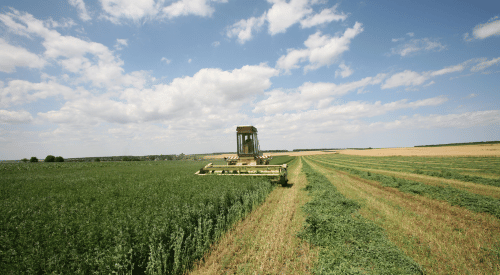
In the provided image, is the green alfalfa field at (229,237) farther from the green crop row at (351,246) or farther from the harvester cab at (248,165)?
the harvester cab at (248,165)

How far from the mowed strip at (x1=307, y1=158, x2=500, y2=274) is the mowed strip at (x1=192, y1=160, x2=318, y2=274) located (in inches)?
96.2

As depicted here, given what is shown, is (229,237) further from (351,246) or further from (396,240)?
(396,240)

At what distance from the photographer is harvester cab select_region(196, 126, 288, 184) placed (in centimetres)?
1154

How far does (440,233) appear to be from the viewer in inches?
203

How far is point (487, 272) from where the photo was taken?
356cm

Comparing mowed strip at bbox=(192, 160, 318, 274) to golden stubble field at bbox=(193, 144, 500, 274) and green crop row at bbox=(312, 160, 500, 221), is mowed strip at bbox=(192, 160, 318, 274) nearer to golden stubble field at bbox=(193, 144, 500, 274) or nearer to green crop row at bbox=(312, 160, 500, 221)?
golden stubble field at bbox=(193, 144, 500, 274)

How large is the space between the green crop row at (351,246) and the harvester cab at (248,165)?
5019mm

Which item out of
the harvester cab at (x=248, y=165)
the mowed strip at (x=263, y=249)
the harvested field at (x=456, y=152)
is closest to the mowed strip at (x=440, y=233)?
the mowed strip at (x=263, y=249)

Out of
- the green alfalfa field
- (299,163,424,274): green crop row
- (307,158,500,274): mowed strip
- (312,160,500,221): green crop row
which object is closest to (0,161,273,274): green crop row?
the green alfalfa field

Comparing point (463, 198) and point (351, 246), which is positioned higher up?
point (351, 246)

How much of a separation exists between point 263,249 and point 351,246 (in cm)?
210

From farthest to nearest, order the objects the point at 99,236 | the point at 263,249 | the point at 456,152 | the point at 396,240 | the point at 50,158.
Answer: the point at 456,152
the point at 50,158
the point at 396,240
the point at 263,249
the point at 99,236

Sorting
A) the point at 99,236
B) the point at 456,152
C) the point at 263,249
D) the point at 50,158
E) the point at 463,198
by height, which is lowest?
the point at 456,152

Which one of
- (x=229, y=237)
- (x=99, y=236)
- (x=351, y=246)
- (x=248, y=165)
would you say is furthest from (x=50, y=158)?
(x=351, y=246)
